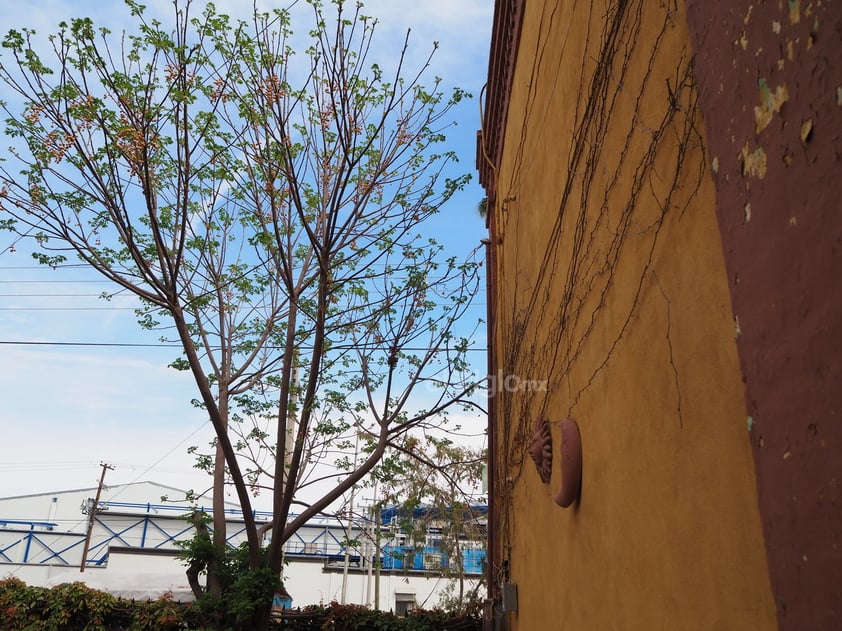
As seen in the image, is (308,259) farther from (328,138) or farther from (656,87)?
(656,87)

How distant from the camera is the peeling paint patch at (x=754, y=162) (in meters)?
1.23

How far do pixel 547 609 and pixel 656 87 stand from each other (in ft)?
9.74

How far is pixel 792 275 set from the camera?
1.11 metres

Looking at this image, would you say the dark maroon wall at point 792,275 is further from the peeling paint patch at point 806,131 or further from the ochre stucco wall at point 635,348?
the ochre stucco wall at point 635,348

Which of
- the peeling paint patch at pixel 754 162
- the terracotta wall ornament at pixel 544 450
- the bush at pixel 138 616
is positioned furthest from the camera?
the bush at pixel 138 616

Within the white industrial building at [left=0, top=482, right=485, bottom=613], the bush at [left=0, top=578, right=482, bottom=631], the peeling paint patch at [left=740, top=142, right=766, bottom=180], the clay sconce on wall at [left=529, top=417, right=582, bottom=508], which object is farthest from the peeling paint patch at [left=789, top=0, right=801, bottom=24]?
the white industrial building at [left=0, top=482, right=485, bottom=613]

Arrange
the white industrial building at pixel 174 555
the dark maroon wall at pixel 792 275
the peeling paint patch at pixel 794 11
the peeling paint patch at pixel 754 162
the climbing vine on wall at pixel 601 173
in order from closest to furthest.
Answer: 1. the dark maroon wall at pixel 792 275
2. the peeling paint patch at pixel 794 11
3. the peeling paint patch at pixel 754 162
4. the climbing vine on wall at pixel 601 173
5. the white industrial building at pixel 174 555

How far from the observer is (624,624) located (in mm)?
2311

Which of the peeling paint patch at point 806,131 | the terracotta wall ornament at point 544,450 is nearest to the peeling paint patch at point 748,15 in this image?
the peeling paint patch at point 806,131

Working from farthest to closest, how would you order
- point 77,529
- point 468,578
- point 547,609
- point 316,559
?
point 77,529 → point 316,559 → point 468,578 → point 547,609

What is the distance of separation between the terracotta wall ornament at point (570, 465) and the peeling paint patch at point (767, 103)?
1.99 m

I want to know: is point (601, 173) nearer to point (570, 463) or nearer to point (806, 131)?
point (570, 463)

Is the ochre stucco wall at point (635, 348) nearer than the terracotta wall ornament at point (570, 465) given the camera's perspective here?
Yes

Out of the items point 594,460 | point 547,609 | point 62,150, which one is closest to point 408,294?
point 62,150
